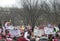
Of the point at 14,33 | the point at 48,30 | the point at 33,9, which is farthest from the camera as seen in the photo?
the point at 33,9

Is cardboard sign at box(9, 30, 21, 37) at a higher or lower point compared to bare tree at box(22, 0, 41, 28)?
higher

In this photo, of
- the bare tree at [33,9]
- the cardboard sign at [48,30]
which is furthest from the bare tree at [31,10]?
the cardboard sign at [48,30]

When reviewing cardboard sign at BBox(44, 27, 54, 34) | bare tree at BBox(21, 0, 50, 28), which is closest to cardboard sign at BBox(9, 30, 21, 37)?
cardboard sign at BBox(44, 27, 54, 34)

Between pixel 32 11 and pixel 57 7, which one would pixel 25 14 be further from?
pixel 57 7

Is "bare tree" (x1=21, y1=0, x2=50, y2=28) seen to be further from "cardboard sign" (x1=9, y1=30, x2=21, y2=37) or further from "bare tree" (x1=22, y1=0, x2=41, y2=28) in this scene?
"cardboard sign" (x1=9, y1=30, x2=21, y2=37)

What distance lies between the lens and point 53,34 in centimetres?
1336

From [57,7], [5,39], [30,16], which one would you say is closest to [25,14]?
[30,16]

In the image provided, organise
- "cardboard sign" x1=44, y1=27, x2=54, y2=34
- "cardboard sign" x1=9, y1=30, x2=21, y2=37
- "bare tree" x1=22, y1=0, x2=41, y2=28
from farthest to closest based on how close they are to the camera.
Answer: "bare tree" x1=22, y1=0, x2=41, y2=28 < "cardboard sign" x1=44, y1=27, x2=54, y2=34 < "cardboard sign" x1=9, y1=30, x2=21, y2=37

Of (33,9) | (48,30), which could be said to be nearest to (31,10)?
(33,9)

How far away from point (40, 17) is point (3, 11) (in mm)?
10651

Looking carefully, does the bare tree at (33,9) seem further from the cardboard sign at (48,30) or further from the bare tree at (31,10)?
the cardboard sign at (48,30)

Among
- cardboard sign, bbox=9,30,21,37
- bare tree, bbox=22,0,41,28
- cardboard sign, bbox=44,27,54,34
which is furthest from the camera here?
bare tree, bbox=22,0,41,28

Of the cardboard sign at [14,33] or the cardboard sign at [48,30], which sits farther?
the cardboard sign at [48,30]

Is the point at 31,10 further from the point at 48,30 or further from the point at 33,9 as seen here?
the point at 48,30
